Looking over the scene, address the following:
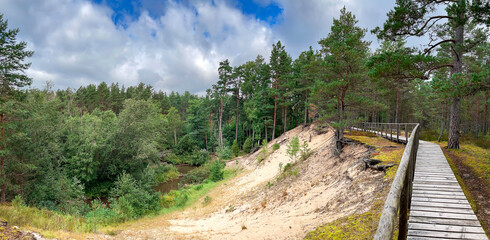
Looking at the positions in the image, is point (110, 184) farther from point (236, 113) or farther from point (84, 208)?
point (236, 113)

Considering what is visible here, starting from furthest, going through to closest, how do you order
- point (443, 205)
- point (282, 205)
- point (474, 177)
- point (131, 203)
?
point (131, 203) → point (282, 205) → point (474, 177) → point (443, 205)

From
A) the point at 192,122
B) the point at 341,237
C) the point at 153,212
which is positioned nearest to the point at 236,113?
the point at 192,122

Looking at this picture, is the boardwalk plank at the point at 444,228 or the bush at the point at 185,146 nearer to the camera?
the boardwalk plank at the point at 444,228

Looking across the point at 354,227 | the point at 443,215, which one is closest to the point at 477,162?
the point at 443,215

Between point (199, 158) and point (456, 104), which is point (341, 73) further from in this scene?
point (199, 158)

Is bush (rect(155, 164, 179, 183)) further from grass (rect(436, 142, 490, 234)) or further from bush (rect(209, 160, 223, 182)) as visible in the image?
grass (rect(436, 142, 490, 234))

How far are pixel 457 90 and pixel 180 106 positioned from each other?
230 feet

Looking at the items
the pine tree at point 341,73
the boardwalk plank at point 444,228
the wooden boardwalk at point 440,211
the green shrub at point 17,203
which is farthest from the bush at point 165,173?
the boardwalk plank at point 444,228

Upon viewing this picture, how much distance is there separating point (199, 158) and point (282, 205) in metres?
27.9

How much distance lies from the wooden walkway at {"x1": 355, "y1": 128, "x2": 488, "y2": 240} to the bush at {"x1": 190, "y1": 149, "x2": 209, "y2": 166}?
33468 mm

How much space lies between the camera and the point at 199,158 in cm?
3750

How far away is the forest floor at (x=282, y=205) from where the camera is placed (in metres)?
7.54

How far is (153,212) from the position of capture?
1540cm

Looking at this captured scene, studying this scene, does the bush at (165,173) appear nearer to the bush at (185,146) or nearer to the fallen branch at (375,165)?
the bush at (185,146)
